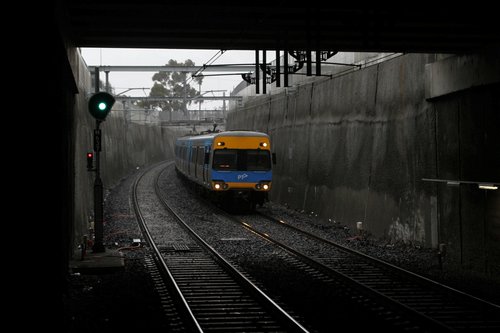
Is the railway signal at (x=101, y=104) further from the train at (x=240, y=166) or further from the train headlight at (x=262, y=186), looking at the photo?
the train headlight at (x=262, y=186)

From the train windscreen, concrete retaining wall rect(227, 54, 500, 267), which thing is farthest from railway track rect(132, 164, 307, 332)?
the train windscreen

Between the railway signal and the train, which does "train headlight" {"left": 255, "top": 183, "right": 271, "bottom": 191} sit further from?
the railway signal

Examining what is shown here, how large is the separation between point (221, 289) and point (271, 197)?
19.8 metres

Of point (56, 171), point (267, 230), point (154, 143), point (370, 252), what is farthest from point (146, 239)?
point (154, 143)

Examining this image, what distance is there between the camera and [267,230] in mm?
19609

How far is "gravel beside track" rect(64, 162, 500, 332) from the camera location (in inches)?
357

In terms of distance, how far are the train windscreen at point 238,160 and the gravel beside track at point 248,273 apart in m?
3.56

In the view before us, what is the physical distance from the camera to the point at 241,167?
2473 cm

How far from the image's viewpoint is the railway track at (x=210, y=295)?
28.6 feet

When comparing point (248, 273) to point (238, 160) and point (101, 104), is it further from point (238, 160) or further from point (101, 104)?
point (238, 160)

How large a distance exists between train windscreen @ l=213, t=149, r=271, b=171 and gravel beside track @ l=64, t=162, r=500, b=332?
356cm

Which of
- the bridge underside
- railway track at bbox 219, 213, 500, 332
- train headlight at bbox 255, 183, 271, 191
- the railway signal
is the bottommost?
railway track at bbox 219, 213, 500, 332

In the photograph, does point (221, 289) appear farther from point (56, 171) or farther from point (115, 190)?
point (115, 190)

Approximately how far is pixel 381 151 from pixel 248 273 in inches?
278
